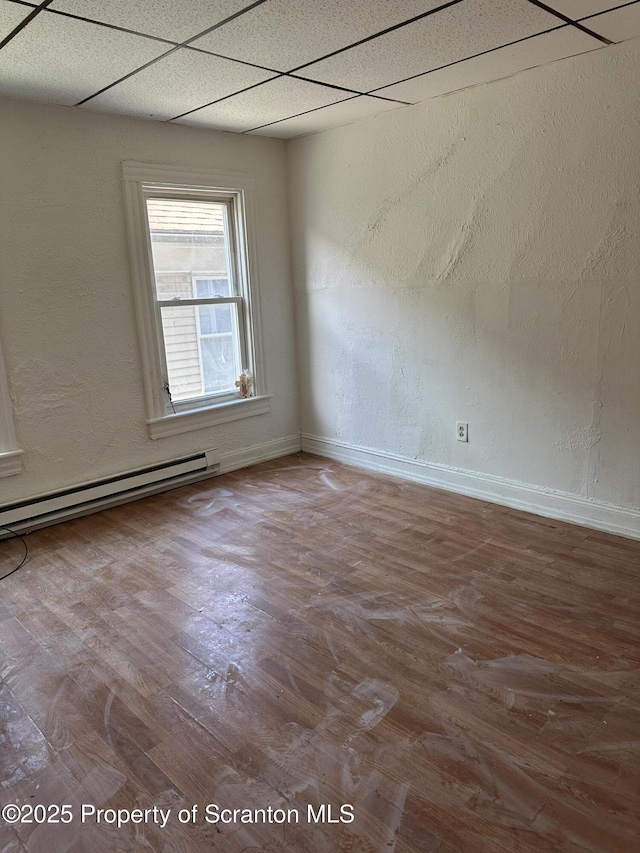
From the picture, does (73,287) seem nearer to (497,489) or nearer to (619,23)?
(497,489)

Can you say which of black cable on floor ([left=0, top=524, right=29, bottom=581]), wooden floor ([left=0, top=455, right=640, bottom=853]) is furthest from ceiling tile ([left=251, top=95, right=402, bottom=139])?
black cable on floor ([left=0, top=524, right=29, bottom=581])

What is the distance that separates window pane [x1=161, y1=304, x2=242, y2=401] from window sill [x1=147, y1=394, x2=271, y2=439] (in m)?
0.14

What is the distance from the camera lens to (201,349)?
4359 mm

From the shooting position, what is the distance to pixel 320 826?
62.5 inches

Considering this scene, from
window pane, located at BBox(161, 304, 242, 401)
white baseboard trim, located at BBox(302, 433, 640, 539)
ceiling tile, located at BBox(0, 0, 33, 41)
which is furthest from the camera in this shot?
window pane, located at BBox(161, 304, 242, 401)

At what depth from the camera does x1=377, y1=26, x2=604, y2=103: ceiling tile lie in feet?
8.94

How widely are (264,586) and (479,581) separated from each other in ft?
3.27

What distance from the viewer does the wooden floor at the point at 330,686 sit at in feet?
5.28

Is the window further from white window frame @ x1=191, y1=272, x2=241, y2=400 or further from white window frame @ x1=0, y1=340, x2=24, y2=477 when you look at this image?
white window frame @ x1=191, y1=272, x2=241, y2=400

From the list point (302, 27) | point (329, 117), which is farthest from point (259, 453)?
Answer: point (302, 27)

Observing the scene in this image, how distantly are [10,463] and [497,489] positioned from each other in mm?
2866

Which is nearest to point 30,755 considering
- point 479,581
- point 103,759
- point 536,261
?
point 103,759

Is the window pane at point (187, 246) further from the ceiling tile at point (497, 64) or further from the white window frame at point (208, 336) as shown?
the ceiling tile at point (497, 64)

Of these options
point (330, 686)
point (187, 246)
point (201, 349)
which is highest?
point (187, 246)
